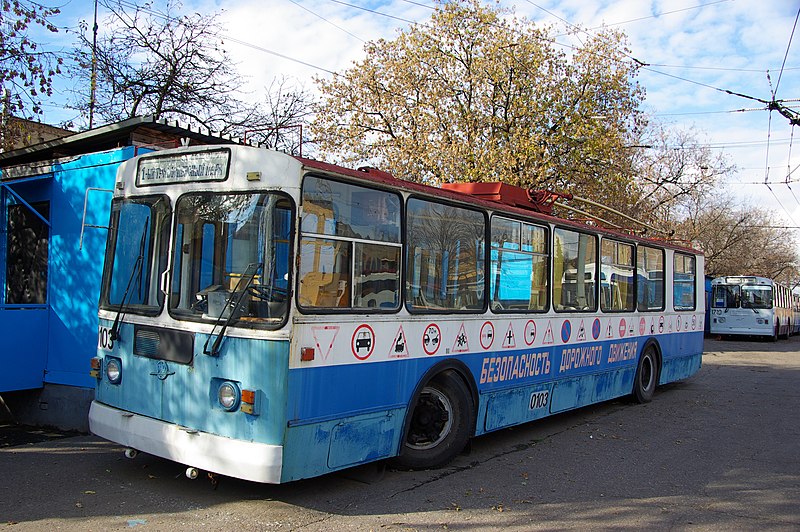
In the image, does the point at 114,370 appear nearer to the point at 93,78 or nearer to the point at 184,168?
the point at 184,168

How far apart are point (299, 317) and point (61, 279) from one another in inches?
206

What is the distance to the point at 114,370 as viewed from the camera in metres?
6.13

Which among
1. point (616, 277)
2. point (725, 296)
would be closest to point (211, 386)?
point (616, 277)

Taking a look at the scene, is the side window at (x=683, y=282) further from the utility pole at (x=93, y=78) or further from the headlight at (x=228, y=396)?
the utility pole at (x=93, y=78)

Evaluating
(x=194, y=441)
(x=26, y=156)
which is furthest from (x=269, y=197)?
(x=26, y=156)

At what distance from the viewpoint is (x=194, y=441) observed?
5375 millimetres

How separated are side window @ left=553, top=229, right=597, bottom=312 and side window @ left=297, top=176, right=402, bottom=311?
3348mm

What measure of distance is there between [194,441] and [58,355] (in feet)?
14.4

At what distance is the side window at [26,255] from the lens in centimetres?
978

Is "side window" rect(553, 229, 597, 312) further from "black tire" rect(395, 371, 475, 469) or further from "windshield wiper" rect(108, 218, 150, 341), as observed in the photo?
"windshield wiper" rect(108, 218, 150, 341)

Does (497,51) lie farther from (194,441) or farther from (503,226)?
(194,441)

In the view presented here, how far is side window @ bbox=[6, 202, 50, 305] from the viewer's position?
32.1 ft

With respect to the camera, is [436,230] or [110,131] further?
[110,131]

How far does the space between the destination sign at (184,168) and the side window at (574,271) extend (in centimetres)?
483
